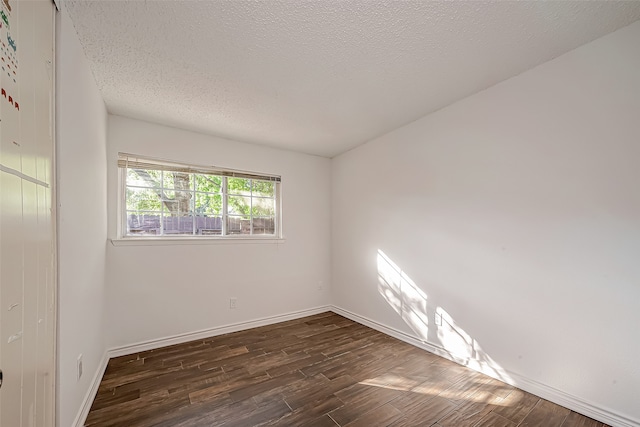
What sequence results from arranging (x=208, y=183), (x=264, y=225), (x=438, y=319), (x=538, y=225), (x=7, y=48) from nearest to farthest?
(x=7, y=48)
(x=538, y=225)
(x=438, y=319)
(x=208, y=183)
(x=264, y=225)

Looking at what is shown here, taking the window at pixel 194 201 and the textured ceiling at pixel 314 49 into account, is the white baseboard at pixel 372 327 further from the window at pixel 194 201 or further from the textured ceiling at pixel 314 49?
the textured ceiling at pixel 314 49

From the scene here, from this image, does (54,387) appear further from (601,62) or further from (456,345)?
(601,62)

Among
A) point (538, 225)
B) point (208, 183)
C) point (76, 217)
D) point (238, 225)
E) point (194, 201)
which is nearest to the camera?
point (76, 217)

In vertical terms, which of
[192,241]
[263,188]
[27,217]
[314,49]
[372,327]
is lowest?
[372,327]

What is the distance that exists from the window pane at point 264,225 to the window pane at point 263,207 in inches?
3.3

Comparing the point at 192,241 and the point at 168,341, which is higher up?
the point at 192,241

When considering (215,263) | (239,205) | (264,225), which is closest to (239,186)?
(239,205)

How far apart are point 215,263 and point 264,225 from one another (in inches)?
33.0

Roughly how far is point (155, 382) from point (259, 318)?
4.59ft

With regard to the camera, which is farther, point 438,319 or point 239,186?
point 239,186

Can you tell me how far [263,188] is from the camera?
12.1ft

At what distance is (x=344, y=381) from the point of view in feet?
7.11

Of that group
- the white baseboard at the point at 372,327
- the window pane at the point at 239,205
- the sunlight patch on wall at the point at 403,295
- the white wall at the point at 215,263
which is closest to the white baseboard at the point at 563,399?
the white baseboard at the point at 372,327

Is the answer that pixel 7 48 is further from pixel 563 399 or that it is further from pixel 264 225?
pixel 563 399
